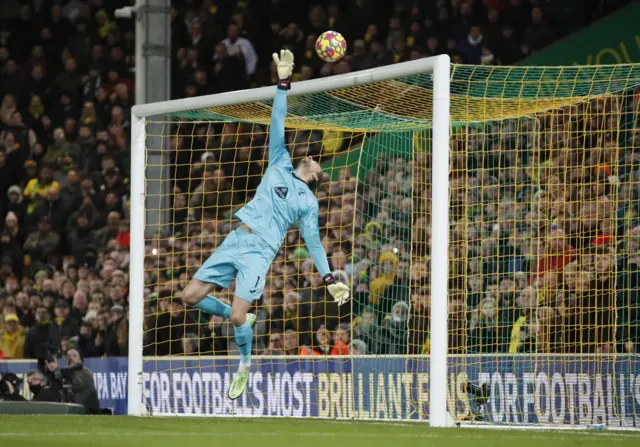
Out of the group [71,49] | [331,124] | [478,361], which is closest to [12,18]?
[71,49]

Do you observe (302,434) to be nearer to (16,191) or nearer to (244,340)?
(244,340)

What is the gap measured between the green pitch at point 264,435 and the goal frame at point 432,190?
58 centimetres

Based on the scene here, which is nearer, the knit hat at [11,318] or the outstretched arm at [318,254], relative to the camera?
the outstretched arm at [318,254]

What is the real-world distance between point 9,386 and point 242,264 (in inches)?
272

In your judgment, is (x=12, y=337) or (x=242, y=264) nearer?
(x=242, y=264)

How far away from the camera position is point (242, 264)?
34.4ft

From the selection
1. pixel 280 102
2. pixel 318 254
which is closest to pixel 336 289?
pixel 318 254

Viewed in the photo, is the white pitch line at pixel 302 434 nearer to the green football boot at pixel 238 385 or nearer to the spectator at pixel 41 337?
the green football boot at pixel 238 385

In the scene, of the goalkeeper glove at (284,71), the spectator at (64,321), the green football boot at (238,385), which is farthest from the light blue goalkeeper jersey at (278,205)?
the spectator at (64,321)

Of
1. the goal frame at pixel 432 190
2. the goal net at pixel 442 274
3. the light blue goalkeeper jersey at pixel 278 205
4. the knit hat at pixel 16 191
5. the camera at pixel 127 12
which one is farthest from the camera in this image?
the knit hat at pixel 16 191

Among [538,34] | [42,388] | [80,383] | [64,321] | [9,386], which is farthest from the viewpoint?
[64,321]

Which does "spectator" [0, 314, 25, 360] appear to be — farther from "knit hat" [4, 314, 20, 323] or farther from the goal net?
the goal net

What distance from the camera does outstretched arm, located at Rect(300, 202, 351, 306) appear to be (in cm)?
1031

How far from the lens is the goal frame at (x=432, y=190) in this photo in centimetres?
973
